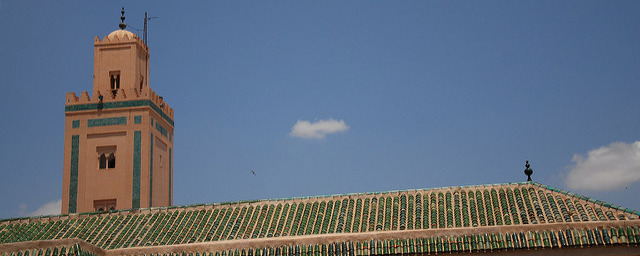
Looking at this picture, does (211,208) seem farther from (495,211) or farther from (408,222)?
(495,211)

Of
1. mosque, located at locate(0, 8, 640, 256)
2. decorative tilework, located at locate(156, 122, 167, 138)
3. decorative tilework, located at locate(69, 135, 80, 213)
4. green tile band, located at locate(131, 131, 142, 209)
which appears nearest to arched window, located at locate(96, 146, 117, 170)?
decorative tilework, located at locate(69, 135, 80, 213)

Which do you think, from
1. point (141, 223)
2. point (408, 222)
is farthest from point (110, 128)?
point (408, 222)

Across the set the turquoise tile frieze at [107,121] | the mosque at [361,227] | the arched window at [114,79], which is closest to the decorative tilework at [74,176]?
the turquoise tile frieze at [107,121]

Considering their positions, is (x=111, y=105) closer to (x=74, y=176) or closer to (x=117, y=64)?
(x=117, y=64)

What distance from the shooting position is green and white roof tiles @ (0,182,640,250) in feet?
55.1

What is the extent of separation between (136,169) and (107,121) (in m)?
2.03

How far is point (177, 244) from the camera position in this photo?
60.0ft

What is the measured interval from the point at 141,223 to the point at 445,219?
7590 mm

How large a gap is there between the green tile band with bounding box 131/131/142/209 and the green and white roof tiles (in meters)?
5.20

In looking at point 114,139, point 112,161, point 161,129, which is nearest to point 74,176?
point 112,161

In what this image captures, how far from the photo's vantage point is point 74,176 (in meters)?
26.9

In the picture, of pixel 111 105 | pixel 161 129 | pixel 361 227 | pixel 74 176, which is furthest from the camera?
pixel 161 129

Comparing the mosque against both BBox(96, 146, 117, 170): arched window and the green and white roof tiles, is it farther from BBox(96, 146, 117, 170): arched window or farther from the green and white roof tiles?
BBox(96, 146, 117, 170): arched window

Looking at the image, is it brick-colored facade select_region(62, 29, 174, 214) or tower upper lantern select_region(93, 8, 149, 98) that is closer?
brick-colored facade select_region(62, 29, 174, 214)
